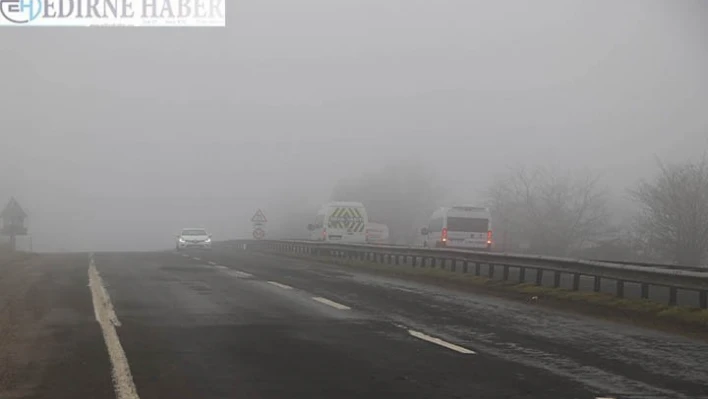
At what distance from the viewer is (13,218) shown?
45.5m

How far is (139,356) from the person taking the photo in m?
9.23

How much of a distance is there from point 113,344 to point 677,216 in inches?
1298

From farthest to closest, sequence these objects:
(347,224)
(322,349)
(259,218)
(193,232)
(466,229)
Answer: (259,218) → (193,232) → (347,224) → (466,229) → (322,349)

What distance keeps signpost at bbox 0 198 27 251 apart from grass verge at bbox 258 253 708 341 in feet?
94.5

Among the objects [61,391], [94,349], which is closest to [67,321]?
[94,349]

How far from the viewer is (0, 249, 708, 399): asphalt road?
764cm

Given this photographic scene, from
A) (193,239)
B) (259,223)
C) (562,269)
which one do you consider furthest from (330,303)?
(259,223)

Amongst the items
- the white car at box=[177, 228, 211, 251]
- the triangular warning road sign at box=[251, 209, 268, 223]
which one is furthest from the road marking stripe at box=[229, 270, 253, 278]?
the triangular warning road sign at box=[251, 209, 268, 223]

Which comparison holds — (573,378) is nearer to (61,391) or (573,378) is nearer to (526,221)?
(61,391)

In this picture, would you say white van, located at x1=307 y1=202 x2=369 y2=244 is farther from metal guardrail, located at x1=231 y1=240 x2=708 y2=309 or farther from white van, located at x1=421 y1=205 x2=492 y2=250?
white van, located at x1=421 y1=205 x2=492 y2=250

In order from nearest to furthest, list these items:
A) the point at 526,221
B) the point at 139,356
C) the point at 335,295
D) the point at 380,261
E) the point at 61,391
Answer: the point at 61,391 < the point at 139,356 < the point at 335,295 < the point at 380,261 < the point at 526,221

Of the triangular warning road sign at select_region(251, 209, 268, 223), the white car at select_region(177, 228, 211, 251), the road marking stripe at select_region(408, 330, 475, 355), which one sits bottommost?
the white car at select_region(177, 228, 211, 251)

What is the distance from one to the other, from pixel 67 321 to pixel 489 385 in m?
7.46

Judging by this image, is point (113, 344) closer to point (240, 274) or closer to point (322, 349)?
point (322, 349)
